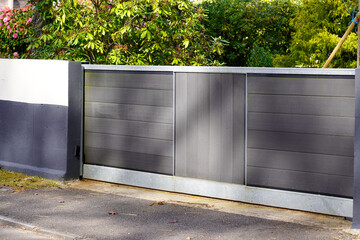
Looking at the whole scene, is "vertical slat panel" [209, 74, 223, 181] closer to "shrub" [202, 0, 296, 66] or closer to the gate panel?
the gate panel

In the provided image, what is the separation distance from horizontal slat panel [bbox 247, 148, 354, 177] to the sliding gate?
0.01m

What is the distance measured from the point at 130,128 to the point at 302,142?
2939mm

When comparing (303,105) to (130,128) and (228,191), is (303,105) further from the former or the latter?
(130,128)

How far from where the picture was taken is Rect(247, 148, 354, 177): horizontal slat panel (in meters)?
7.59

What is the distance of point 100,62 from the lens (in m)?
12.7

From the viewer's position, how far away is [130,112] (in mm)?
9656

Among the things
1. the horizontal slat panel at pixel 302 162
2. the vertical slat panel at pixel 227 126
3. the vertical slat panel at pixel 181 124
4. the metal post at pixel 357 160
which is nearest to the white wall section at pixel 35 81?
the vertical slat panel at pixel 181 124

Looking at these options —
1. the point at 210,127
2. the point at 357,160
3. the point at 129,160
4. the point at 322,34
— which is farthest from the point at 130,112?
the point at 322,34

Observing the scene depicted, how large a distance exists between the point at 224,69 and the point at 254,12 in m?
12.3

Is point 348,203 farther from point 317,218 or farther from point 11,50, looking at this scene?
point 11,50

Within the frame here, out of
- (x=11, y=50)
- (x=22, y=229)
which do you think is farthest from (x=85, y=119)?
(x=11, y=50)

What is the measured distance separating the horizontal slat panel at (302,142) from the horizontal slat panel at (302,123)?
0.06m

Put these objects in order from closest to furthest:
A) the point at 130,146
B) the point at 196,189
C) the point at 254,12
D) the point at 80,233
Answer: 1. the point at 80,233
2. the point at 196,189
3. the point at 130,146
4. the point at 254,12

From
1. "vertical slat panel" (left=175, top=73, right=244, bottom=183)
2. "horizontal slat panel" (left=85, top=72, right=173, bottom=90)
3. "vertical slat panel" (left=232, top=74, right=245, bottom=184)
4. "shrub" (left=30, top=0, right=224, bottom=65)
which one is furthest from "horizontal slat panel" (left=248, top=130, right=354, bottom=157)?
"shrub" (left=30, top=0, right=224, bottom=65)
